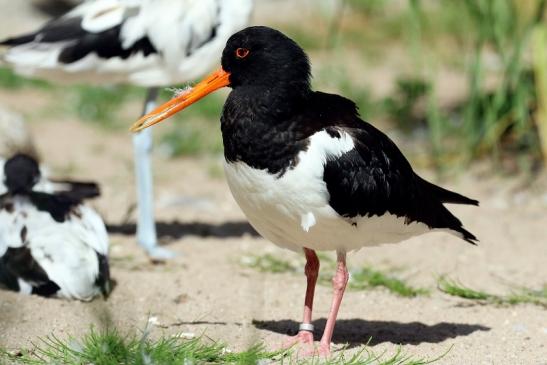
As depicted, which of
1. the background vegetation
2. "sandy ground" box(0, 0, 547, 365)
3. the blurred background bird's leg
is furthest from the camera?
the background vegetation

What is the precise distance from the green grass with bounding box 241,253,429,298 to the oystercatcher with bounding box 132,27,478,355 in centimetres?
89

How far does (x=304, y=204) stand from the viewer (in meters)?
3.91

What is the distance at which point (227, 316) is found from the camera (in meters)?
4.76

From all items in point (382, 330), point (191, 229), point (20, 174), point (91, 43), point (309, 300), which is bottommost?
point (191, 229)

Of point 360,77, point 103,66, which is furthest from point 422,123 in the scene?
point 103,66

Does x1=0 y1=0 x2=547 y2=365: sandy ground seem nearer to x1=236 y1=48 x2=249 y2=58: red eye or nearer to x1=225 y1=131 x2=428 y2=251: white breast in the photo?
x1=225 y1=131 x2=428 y2=251: white breast

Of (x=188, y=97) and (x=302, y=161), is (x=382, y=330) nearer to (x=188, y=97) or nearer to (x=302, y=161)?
(x=302, y=161)

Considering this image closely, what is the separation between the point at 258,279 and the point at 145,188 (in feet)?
3.56

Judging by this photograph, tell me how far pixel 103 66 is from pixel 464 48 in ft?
19.0

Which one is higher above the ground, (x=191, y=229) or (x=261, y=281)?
(x=261, y=281)

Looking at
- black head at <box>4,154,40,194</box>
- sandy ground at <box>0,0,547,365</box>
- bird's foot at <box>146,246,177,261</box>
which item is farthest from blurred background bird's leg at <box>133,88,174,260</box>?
black head at <box>4,154,40,194</box>

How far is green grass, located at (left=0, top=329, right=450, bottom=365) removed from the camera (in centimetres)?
375

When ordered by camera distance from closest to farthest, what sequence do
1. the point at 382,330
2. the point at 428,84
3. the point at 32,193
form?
the point at 382,330
the point at 32,193
the point at 428,84

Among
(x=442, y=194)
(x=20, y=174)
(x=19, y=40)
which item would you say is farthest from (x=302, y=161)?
(x=19, y=40)
